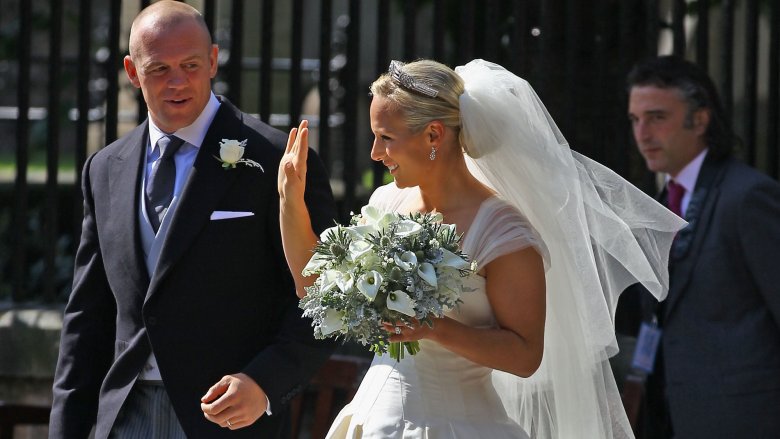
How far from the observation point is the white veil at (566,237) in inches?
139

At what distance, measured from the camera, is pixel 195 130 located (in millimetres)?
3852

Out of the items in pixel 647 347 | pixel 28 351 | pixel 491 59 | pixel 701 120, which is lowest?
pixel 28 351

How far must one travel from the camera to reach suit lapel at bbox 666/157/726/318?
490cm

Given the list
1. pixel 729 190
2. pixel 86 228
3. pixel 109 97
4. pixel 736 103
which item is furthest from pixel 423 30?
pixel 86 228

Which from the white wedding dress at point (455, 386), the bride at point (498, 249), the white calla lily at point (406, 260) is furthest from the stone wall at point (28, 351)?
the white calla lily at point (406, 260)

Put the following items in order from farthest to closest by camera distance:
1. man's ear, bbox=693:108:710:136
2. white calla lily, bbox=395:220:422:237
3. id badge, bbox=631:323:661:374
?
man's ear, bbox=693:108:710:136 < id badge, bbox=631:323:661:374 < white calla lily, bbox=395:220:422:237

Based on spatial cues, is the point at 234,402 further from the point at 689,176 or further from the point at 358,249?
the point at 689,176

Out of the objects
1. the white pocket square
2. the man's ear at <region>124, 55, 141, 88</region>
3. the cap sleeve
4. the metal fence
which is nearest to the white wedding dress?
the cap sleeve

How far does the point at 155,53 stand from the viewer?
3.76 m

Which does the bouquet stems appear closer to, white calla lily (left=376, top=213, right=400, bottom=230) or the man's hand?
white calla lily (left=376, top=213, right=400, bottom=230)

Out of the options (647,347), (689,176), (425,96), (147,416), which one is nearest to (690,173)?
(689,176)

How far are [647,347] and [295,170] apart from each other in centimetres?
222

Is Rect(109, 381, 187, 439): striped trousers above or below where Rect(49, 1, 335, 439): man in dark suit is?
below

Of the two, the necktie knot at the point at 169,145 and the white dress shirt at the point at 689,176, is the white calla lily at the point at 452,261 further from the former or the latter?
the white dress shirt at the point at 689,176
